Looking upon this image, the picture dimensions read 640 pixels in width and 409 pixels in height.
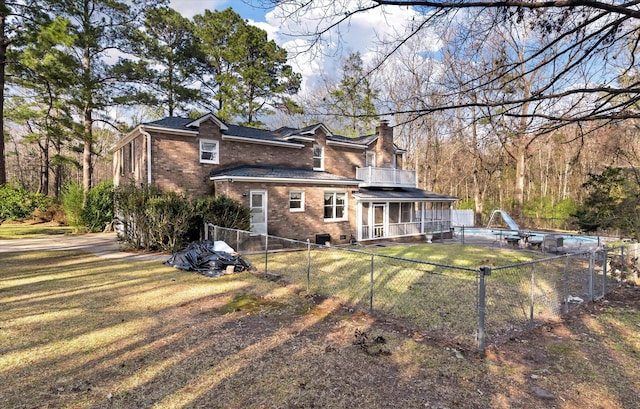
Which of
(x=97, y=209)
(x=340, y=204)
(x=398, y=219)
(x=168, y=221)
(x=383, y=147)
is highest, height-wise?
(x=383, y=147)

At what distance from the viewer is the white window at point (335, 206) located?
18.1 m

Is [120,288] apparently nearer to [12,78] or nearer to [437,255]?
[437,255]

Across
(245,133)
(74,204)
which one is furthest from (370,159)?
(74,204)

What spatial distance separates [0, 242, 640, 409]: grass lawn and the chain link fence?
0.46 metres

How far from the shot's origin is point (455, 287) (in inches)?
339

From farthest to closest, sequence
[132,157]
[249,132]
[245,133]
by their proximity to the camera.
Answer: [249,132] < [245,133] < [132,157]

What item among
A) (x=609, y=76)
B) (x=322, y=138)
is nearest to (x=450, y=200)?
(x=322, y=138)

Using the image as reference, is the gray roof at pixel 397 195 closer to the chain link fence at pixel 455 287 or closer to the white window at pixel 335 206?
the white window at pixel 335 206

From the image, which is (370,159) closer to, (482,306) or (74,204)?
(74,204)

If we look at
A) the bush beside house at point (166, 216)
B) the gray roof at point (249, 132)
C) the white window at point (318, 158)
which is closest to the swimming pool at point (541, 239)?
the gray roof at point (249, 132)

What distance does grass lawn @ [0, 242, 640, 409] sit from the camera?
3.51 meters

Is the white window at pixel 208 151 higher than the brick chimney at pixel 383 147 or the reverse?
A: the reverse

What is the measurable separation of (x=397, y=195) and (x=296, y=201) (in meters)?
7.12

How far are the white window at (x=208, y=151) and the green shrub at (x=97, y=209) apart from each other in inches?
314
